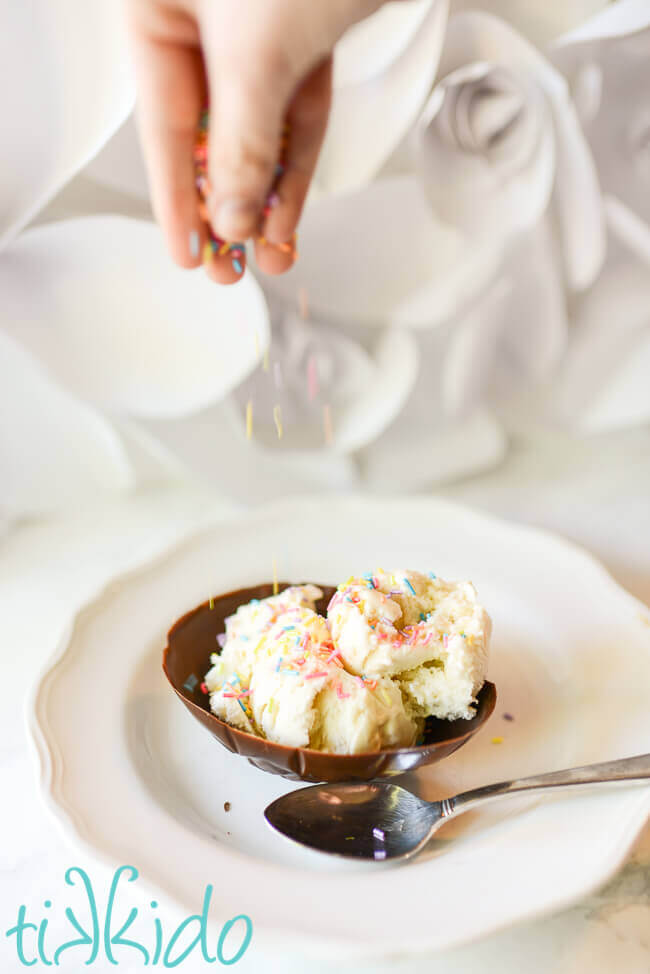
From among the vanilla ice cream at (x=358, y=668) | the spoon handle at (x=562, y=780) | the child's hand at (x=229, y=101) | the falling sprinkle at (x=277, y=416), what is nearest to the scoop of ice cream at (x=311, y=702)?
the vanilla ice cream at (x=358, y=668)

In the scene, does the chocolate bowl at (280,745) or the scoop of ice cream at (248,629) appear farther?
the scoop of ice cream at (248,629)

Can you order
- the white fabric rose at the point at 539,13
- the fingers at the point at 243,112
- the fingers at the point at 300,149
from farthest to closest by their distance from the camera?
the white fabric rose at the point at 539,13, the fingers at the point at 300,149, the fingers at the point at 243,112

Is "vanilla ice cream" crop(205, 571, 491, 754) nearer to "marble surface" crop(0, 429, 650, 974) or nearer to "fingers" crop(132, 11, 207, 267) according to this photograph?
"marble surface" crop(0, 429, 650, 974)

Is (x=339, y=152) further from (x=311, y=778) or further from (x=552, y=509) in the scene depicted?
(x=311, y=778)

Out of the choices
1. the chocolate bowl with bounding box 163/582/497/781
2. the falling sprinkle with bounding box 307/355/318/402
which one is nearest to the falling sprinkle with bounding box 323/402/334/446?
the falling sprinkle with bounding box 307/355/318/402

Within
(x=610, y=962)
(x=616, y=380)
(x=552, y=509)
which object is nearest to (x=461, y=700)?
(x=610, y=962)

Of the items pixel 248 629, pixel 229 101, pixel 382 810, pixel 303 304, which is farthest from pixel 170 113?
pixel 303 304

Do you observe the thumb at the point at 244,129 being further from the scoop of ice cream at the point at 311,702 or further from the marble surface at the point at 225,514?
the marble surface at the point at 225,514
